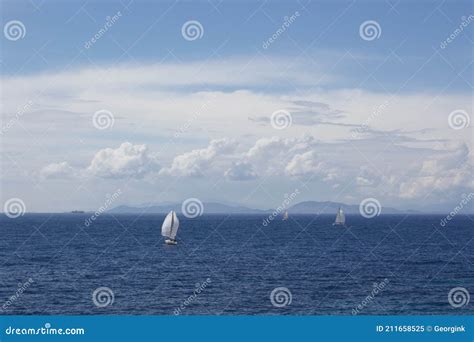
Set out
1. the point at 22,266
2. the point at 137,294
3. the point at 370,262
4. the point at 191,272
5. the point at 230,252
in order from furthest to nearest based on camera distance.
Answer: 1. the point at 230,252
2. the point at 370,262
3. the point at 22,266
4. the point at 191,272
5. the point at 137,294

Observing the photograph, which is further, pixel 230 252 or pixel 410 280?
pixel 230 252

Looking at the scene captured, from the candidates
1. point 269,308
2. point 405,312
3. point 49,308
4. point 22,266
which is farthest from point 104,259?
point 405,312

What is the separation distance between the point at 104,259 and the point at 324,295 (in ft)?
169

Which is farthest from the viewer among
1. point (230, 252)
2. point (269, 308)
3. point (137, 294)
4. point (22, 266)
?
point (230, 252)

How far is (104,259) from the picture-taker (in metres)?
107

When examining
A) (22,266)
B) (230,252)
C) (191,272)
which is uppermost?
(230,252)

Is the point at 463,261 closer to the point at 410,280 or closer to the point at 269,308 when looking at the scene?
the point at 410,280

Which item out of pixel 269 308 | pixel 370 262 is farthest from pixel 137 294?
pixel 370 262

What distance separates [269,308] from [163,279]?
23.7 metres

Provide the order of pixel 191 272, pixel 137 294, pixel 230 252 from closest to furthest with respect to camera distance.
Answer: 1. pixel 137 294
2. pixel 191 272
3. pixel 230 252

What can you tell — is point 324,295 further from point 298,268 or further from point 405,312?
point 298,268

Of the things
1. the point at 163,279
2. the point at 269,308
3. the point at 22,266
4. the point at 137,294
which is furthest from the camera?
the point at 22,266

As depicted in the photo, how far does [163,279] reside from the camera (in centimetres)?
8025

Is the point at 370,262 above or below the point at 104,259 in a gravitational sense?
below
